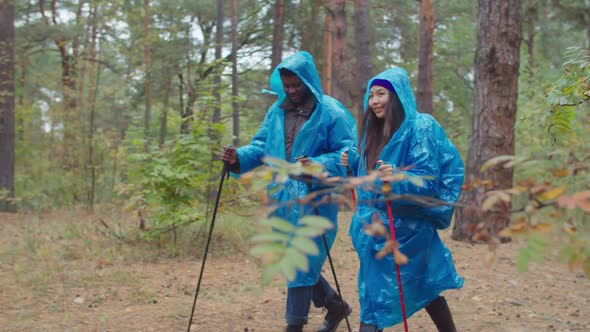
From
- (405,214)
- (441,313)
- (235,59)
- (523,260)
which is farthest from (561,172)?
(235,59)

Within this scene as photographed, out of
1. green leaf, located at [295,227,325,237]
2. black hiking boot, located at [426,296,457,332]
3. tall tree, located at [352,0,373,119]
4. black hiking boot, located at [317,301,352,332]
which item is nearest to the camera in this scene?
green leaf, located at [295,227,325,237]

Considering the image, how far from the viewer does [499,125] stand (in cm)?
714

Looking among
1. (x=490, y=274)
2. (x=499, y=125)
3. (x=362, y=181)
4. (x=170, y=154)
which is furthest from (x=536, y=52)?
(x=362, y=181)

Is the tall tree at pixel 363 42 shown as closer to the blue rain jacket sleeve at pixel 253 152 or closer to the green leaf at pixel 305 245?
the blue rain jacket sleeve at pixel 253 152

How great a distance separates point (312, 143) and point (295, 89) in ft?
1.42

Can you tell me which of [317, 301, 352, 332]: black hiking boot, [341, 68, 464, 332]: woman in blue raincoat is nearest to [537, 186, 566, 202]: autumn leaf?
[341, 68, 464, 332]: woman in blue raincoat

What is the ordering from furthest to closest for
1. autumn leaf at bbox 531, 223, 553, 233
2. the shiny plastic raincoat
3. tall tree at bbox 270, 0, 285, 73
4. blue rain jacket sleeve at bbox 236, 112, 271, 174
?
tall tree at bbox 270, 0, 285, 73 → blue rain jacket sleeve at bbox 236, 112, 271, 174 → the shiny plastic raincoat → autumn leaf at bbox 531, 223, 553, 233

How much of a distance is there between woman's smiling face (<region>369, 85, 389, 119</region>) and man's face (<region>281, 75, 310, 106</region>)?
75 cm

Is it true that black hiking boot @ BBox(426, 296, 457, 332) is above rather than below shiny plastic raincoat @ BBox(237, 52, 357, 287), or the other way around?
below

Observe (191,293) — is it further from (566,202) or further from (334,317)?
(566,202)

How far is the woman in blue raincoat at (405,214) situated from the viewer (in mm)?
3162

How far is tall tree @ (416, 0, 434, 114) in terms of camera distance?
1074 centimetres

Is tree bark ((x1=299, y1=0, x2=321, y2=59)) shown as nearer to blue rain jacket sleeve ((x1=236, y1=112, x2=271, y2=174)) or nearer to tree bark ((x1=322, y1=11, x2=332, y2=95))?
tree bark ((x1=322, y1=11, x2=332, y2=95))

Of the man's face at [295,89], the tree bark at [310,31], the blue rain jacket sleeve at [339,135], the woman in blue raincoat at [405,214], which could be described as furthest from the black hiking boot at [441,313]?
the tree bark at [310,31]
